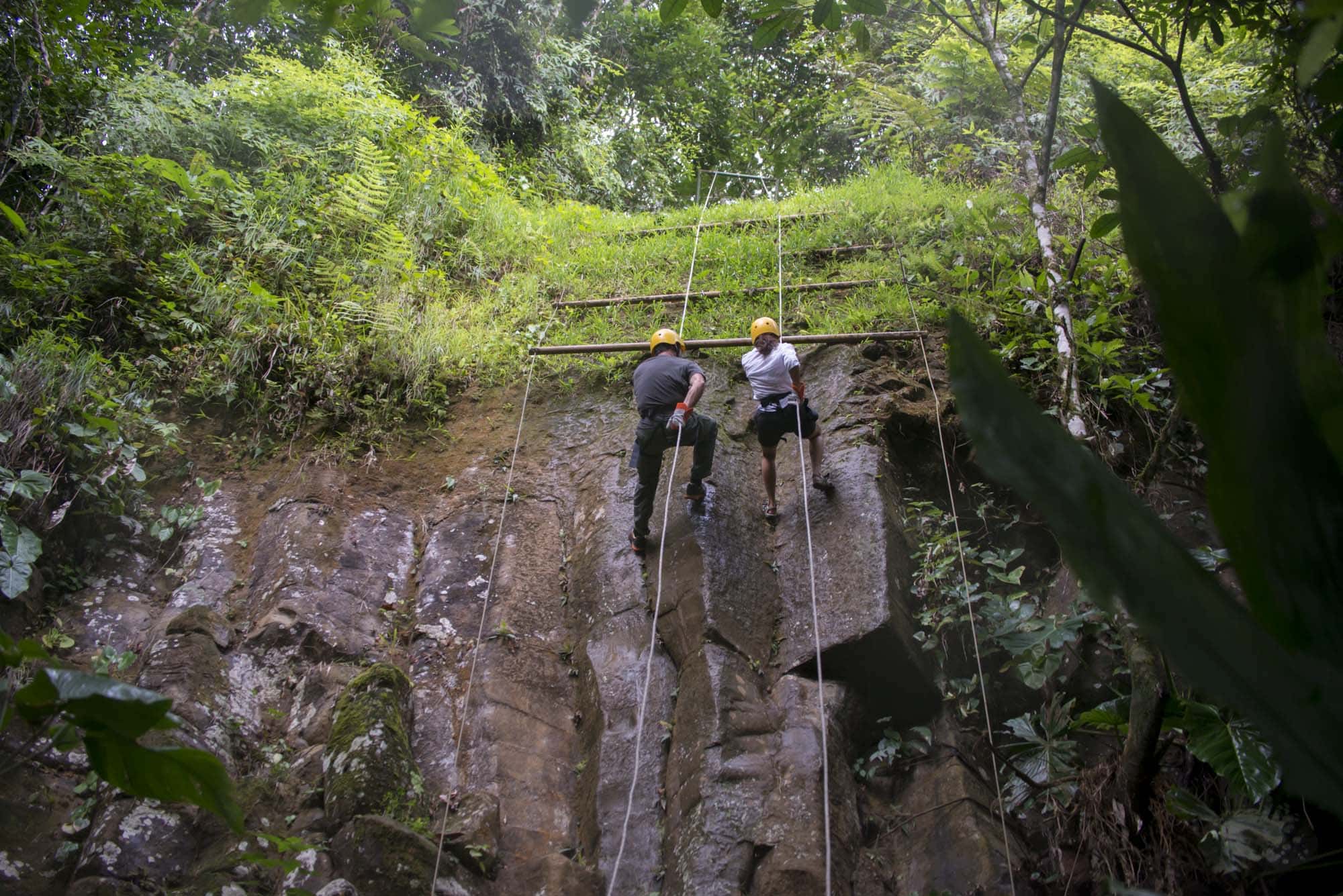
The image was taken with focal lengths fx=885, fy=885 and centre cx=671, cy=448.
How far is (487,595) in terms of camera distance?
5051mm

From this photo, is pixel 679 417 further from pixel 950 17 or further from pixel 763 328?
pixel 950 17

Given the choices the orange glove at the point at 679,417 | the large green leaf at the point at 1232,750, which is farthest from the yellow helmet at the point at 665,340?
the large green leaf at the point at 1232,750

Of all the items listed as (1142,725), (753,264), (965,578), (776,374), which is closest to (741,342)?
(776,374)

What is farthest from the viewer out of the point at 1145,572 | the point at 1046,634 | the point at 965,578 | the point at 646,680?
the point at 646,680

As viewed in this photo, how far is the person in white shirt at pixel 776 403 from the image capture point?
5.35 meters

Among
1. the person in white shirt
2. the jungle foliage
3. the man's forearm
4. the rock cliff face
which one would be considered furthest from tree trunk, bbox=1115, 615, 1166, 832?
the man's forearm

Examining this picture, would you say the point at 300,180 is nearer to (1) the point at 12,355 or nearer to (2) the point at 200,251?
(2) the point at 200,251

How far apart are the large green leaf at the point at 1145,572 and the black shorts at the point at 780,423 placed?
16.7ft

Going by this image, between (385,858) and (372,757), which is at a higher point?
(372,757)

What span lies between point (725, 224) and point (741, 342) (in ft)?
9.25

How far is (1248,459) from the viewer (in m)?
0.26

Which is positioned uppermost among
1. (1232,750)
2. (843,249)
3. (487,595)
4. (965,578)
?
(843,249)

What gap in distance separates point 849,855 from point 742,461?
275 cm

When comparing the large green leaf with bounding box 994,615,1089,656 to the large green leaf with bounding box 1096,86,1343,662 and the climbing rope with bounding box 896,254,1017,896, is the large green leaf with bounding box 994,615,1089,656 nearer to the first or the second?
the climbing rope with bounding box 896,254,1017,896
